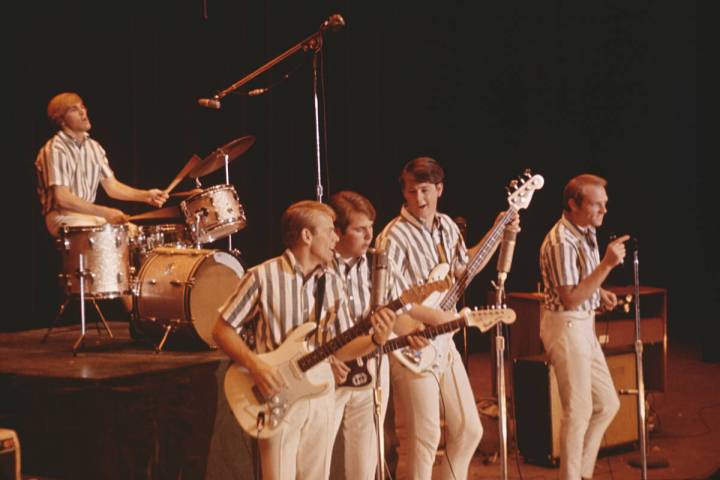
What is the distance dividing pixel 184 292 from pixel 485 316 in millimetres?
2514

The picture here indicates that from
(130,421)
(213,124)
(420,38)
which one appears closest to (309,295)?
(130,421)

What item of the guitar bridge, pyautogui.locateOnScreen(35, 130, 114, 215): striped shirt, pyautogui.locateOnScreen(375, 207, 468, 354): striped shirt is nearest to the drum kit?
pyautogui.locateOnScreen(35, 130, 114, 215): striped shirt

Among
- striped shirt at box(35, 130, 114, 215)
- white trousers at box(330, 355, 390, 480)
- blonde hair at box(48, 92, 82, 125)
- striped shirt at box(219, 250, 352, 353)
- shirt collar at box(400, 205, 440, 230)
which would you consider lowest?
white trousers at box(330, 355, 390, 480)

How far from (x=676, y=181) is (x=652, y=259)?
138 centimetres

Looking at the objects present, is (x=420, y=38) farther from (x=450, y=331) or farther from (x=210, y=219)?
(x=450, y=331)

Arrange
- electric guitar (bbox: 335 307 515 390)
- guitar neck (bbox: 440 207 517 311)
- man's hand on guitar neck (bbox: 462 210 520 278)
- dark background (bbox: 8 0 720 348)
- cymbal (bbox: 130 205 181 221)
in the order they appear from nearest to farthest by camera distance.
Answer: electric guitar (bbox: 335 307 515 390) → man's hand on guitar neck (bbox: 462 210 520 278) → guitar neck (bbox: 440 207 517 311) → cymbal (bbox: 130 205 181 221) → dark background (bbox: 8 0 720 348)

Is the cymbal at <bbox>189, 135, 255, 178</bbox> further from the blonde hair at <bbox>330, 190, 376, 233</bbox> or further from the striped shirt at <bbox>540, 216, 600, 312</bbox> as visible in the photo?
the striped shirt at <bbox>540, 216, 600, 312</bbox>

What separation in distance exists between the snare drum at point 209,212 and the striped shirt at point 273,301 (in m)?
2.45

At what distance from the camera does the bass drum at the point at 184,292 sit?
671 centimetres

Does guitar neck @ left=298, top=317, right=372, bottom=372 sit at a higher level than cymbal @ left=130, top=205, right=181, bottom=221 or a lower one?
lower

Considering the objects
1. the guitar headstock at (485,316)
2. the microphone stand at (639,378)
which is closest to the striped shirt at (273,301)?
the guitar headstock at (485,316)

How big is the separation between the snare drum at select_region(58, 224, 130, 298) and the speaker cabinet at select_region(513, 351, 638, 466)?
11.7ft

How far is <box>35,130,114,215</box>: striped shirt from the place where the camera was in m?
7.38

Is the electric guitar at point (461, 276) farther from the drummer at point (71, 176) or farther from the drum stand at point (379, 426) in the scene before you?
the drummer at point (71, 176)
